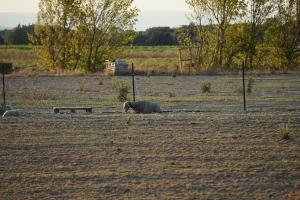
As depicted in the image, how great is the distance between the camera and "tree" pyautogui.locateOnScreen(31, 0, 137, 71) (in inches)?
1697

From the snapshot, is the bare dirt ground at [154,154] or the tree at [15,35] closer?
the bare dirt ground at [154,154]

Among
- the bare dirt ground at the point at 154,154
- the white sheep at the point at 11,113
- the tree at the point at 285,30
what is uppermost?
the tree at the point at 285,30

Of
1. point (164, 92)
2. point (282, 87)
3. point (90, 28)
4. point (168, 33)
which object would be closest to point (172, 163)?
point (164, 92)

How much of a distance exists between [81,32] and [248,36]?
38.5ft

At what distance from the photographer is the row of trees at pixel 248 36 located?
43.6 metres

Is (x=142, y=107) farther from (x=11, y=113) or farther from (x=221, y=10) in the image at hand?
(x=221, y=10)

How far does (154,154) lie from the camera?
12.2 metres

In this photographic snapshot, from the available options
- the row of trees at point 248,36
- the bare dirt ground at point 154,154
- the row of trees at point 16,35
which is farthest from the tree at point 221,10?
the row of trees at point 16,35

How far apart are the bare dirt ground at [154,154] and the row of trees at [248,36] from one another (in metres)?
22.7

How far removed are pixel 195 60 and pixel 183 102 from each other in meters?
21.9

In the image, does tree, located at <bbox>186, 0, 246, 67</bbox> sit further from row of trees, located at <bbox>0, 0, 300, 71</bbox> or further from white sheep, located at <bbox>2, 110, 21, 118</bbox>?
white sheep, located at <bbox>2, 110, 21, 118</bbox>

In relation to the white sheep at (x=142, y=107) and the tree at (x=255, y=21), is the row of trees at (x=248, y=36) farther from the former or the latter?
the white sheep at (x=142, y=107)

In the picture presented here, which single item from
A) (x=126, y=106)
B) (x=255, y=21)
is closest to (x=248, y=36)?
(x=255, y=21)

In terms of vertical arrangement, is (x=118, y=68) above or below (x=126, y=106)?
above
